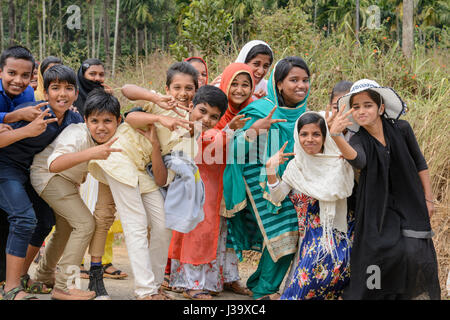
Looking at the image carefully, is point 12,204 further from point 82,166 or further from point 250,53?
point 250,53

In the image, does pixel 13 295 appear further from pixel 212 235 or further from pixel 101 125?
pixel 212 235

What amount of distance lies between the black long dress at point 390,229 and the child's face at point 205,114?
107cm

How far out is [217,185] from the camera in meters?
4.04

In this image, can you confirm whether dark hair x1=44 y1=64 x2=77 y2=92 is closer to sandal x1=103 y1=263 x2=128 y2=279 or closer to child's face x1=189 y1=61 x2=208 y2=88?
child's face x1=189 y1=61 x2=208 y2=88

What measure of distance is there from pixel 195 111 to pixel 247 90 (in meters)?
0.54

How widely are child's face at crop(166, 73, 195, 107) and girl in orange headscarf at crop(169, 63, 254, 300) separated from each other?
298 mm

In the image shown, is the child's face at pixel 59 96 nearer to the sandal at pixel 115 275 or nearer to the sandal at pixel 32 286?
the sandal at pixel 32 286

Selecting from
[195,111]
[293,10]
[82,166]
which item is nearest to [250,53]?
[195,111]

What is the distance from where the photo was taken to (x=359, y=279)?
10.7 feet

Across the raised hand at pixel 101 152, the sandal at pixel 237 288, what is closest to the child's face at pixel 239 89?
the raised hand at pixel 101 152

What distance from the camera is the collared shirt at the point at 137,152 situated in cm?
357

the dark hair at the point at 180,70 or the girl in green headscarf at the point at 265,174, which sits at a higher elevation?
the dark hair at the point at 180,70

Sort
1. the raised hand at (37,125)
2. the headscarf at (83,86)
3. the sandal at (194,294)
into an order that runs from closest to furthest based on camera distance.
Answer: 1. the raised hand at (37,125)
2. the sandal at (194,294)
3. the headscarf at (83,86)

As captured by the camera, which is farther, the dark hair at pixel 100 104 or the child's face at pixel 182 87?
the child's face at pixel 182 87
